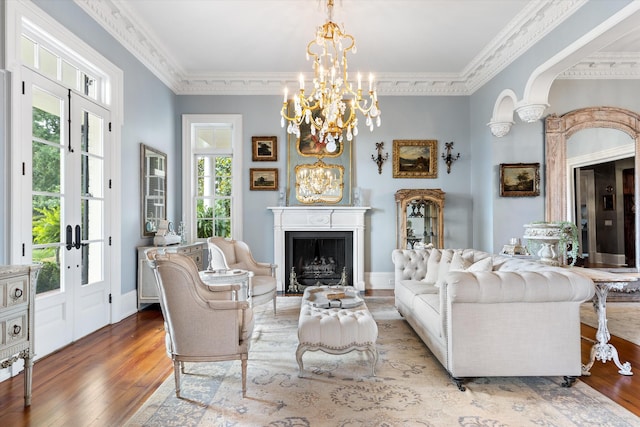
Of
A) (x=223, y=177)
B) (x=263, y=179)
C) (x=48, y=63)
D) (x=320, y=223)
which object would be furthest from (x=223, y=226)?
(x=48, y=63)

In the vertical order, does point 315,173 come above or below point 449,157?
below

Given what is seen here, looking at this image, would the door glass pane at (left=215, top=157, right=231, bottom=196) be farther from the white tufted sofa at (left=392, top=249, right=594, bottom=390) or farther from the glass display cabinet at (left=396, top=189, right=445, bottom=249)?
the white tufted sofa at (left=392, top=249, right=594, bottom=390)

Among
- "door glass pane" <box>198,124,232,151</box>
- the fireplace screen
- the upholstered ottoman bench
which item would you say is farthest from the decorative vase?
"door glass pane" <box>198,124,232,151</box>

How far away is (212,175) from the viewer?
265 inches

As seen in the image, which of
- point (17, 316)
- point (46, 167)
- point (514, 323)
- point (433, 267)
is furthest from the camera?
point (433, 267)

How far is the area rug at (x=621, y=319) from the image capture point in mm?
3996

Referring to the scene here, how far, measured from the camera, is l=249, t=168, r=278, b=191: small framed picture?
6.60 m

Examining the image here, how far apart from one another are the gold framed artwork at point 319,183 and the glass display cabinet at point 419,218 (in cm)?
108

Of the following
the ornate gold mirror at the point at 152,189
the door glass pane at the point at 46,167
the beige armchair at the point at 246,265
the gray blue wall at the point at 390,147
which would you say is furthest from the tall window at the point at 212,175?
the door glass pane at the point at 46,167

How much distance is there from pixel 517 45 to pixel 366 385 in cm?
476

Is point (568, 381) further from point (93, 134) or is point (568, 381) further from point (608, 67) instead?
point (608, 67)

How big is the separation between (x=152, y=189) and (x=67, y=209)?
1.92 meters

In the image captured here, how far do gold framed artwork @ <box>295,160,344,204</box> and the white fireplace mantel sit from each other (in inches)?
8.5

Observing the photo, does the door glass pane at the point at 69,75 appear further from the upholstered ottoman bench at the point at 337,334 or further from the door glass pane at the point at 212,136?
the upholstered ottoman bench at the point at 337,334
